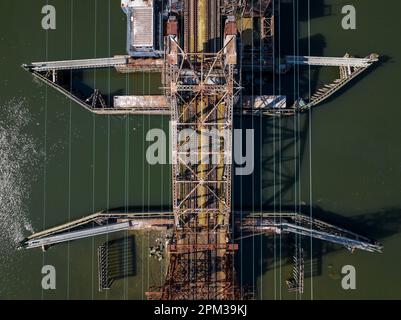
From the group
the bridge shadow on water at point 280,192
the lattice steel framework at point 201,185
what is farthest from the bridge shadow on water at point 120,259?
the bridge shadow on water at point 280,192

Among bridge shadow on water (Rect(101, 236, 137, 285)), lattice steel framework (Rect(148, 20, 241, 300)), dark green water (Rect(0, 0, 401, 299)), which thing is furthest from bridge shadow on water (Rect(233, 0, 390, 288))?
bridge shadow on water (Rect(101, 236, 137, 285))

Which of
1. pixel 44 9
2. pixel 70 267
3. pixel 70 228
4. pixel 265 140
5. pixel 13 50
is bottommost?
pixel 70 267

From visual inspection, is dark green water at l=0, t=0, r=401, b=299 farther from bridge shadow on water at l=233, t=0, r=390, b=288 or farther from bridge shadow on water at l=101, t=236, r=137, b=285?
bridge shadow on water at l=101, t=236, r=137, b=285

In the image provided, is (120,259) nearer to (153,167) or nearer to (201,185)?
(153,167)

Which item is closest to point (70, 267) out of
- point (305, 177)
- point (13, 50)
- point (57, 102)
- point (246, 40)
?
point (57, 102)

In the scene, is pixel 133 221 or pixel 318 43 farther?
pixel 318 43

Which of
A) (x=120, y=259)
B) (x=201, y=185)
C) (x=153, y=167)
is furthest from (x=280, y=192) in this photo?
(x=120, y=259)

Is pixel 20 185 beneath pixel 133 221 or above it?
above

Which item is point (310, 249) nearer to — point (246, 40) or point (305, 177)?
point (305, 177)
